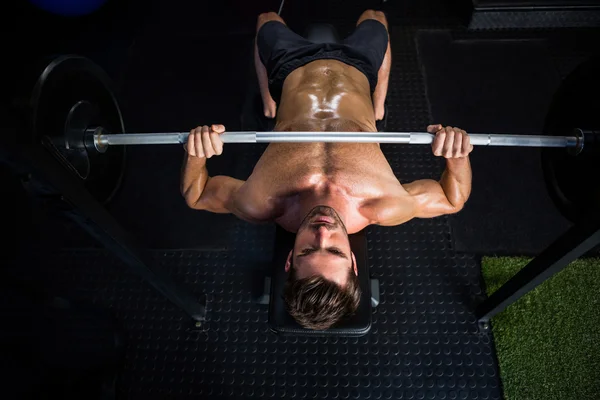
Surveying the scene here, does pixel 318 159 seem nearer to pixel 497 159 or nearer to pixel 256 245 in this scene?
pixel 256 245

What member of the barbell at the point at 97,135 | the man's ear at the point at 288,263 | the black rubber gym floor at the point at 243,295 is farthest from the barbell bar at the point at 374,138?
the black rubber gym floor at the point at 243,295

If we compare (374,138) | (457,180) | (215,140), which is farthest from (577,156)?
(215,140)

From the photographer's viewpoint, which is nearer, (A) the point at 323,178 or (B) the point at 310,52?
(A) the point at 323,178

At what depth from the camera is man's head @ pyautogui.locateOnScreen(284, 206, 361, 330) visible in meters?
1.34

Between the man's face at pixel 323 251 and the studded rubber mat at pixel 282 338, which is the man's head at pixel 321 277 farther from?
the studded rubber mat at pixel 282 338

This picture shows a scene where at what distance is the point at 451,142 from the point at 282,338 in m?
1.08

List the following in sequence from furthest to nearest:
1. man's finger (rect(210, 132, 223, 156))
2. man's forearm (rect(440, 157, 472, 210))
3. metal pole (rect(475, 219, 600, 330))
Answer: man's forearm (rect(440, 157, 472, 210))
man's finger (rect(210, 132, 223, 156))
metal pole (rect(475, 219, 600, 330))

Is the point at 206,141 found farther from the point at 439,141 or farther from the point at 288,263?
the point at 439,141

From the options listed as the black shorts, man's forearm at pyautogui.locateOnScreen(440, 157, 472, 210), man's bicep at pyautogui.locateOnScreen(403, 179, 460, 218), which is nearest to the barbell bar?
man's forearm at pyautogui.locateOnScreen(440, 157, 472, 210)

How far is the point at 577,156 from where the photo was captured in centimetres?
149

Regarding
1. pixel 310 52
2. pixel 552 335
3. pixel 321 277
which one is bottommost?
pixel 552 335

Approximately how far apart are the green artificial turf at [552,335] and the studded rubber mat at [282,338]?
78 mm

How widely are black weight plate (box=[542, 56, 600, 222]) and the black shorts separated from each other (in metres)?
0.74

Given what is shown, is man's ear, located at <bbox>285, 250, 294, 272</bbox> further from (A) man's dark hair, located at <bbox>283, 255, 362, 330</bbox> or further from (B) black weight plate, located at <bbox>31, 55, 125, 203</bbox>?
(B) black weight plate, located at <bbox>31, 55, 125, 203</bbox>
